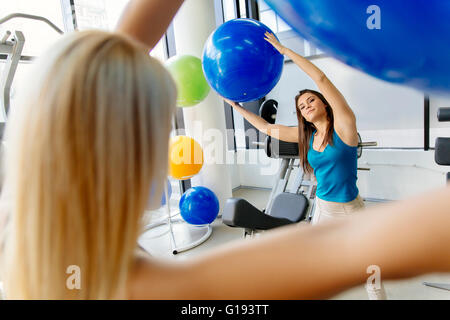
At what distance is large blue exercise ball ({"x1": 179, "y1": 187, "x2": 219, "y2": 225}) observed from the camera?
3037 mm

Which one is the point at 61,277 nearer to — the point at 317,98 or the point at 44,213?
the point at 44,213

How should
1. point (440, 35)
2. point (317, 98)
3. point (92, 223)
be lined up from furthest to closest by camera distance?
point (317, 98)
point (440, 35)
point (92, 223)

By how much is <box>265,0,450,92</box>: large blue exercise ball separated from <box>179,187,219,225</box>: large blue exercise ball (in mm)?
2536

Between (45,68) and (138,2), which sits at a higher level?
(138,2)

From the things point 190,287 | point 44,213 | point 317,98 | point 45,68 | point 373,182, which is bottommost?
point 373,182

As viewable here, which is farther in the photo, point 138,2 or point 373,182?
point 373,182

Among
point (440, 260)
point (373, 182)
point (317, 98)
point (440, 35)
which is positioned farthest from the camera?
point (373, 182)

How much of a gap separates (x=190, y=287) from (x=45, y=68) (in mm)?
371

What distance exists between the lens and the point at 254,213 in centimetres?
134

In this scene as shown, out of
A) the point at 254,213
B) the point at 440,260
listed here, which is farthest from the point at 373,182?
the point at 440,260

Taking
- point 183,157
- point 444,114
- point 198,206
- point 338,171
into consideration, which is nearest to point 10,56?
point 183,157

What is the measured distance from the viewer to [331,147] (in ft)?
6.00

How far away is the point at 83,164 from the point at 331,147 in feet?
5.39

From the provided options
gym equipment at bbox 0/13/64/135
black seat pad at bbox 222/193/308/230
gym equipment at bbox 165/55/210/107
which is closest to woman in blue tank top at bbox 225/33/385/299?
black seat pad at bbox 222/193/308/230
